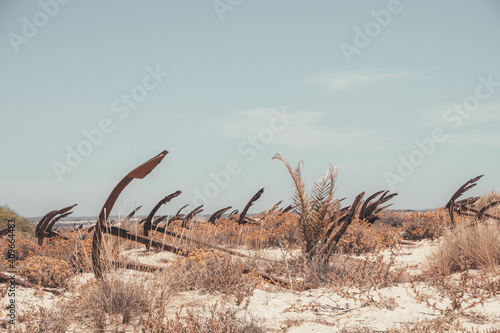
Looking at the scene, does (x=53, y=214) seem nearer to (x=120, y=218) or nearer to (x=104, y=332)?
(x=120, y=218)

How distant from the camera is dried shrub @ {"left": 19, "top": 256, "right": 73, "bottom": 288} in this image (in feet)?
18.5

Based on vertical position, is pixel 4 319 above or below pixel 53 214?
below

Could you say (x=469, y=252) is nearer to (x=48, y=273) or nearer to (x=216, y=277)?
(x=216, y=277)

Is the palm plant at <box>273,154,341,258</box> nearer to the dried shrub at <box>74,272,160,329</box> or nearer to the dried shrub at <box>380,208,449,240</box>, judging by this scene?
the dried shrub at <box>74,272,160,329</box>

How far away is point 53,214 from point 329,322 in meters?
4.21

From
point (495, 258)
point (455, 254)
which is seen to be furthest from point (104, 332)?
point (495, 258)

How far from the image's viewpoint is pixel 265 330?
378 cm

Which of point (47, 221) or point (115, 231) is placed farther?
point (47, 221)

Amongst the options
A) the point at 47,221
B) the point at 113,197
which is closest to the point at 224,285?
the point at 113,197

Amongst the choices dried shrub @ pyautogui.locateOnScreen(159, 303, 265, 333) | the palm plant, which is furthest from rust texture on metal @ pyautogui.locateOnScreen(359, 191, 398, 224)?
dried shrub @ pyautogui.locateOnScreen(159, 303, 265, 333)

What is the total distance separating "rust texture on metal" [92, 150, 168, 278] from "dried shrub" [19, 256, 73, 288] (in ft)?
4.73

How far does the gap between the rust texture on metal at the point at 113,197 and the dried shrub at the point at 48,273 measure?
4.73 ft

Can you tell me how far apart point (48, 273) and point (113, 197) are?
235cm

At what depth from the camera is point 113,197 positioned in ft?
14.0
